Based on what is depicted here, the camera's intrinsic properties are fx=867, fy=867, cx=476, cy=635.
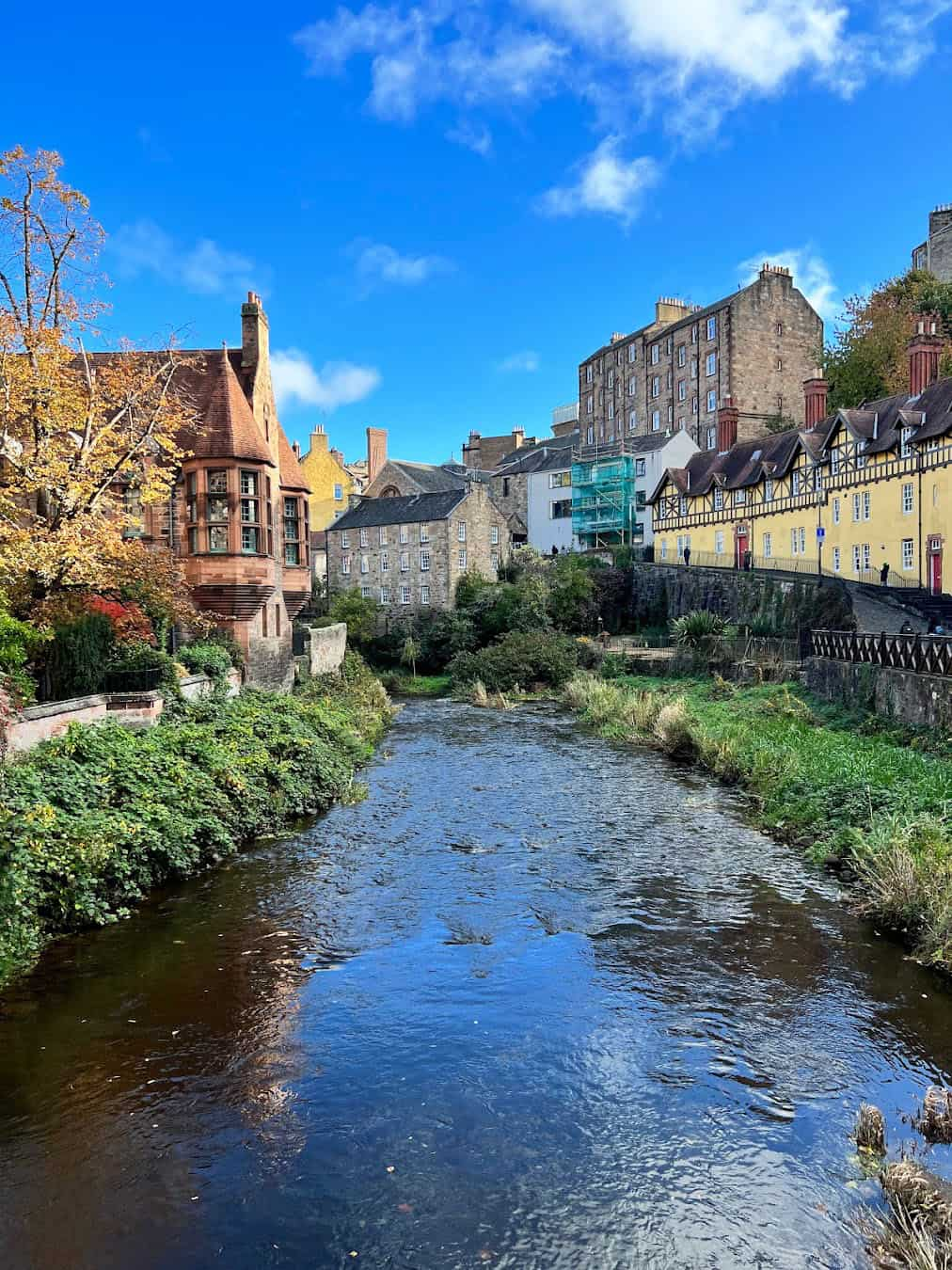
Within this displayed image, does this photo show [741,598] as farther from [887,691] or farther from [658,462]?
[887,691]

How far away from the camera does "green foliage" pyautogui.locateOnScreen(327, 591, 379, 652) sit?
164 feet

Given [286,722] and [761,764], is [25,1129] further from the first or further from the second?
[761,764]

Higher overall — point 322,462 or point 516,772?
point 322,462

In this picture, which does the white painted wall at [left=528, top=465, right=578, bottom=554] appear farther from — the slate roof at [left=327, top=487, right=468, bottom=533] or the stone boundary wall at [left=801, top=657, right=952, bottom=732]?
the stone boundary wall at [left=801, top=657, right=952, bottom=732]

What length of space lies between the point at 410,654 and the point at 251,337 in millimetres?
23918

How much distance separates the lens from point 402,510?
54625 mm

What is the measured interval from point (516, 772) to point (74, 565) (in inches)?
459

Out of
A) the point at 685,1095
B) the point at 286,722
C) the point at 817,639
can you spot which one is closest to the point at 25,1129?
the point at 685,1095

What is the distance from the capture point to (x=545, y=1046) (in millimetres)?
8281

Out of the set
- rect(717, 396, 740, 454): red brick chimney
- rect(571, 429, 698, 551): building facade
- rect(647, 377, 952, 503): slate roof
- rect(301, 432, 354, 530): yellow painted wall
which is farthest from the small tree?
rect(301, 432, 354, 530): yellow painted wall

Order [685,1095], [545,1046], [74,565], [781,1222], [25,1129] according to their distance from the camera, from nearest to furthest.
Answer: [781,1222], [25,1129], [685,1095], [545,1046], [74,565]

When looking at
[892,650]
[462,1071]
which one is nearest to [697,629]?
[892,650]

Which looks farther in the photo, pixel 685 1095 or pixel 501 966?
pixel 501 966

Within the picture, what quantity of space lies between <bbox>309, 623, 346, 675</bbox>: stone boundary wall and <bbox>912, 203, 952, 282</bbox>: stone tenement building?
49.4 metres
